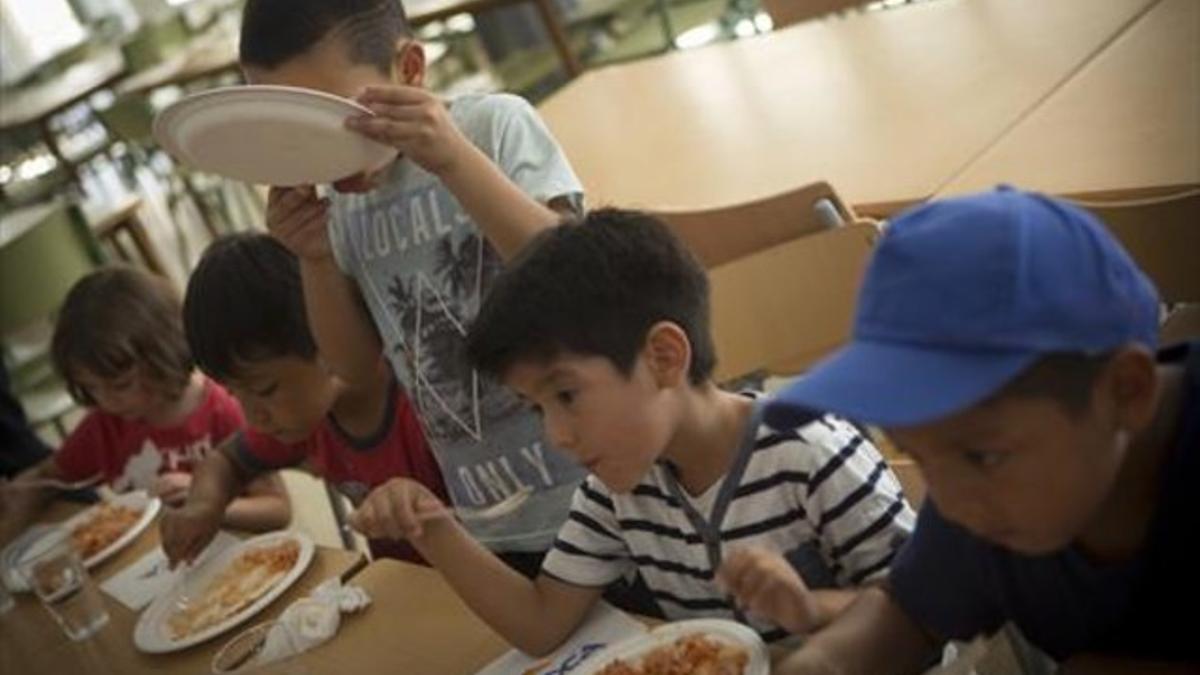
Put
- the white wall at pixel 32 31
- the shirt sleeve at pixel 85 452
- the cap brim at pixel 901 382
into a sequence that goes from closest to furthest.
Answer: the cap brim at pixel 901 382 → the shirt sleeve at pixel 85 452 → the white wall at pixel 32 31

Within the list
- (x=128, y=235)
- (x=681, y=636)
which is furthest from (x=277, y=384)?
(x=128, y=235)

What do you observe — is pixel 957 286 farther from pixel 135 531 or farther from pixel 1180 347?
pixel 135 531

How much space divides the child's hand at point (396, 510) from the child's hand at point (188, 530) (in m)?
0.62

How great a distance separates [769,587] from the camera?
98 centimetres

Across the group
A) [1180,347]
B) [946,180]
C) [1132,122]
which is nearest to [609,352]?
[1180,347]

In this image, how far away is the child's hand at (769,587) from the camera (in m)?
0.98

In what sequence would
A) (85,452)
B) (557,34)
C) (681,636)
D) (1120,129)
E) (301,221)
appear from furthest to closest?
(557,34) < (85,452) < (1120,129) < (301,221) < (681,636)

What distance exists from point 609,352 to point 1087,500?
48cm

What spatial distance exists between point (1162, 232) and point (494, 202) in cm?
78

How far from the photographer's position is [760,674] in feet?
3.21

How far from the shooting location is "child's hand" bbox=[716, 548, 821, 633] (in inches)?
38.6

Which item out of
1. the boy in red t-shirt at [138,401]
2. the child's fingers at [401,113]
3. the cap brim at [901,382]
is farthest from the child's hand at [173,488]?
the cap brim at [901,382]

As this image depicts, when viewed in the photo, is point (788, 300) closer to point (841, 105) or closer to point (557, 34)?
point (841, 105)

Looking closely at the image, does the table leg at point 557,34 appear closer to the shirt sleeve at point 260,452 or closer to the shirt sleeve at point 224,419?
the shirt sleeve at point 224,419
